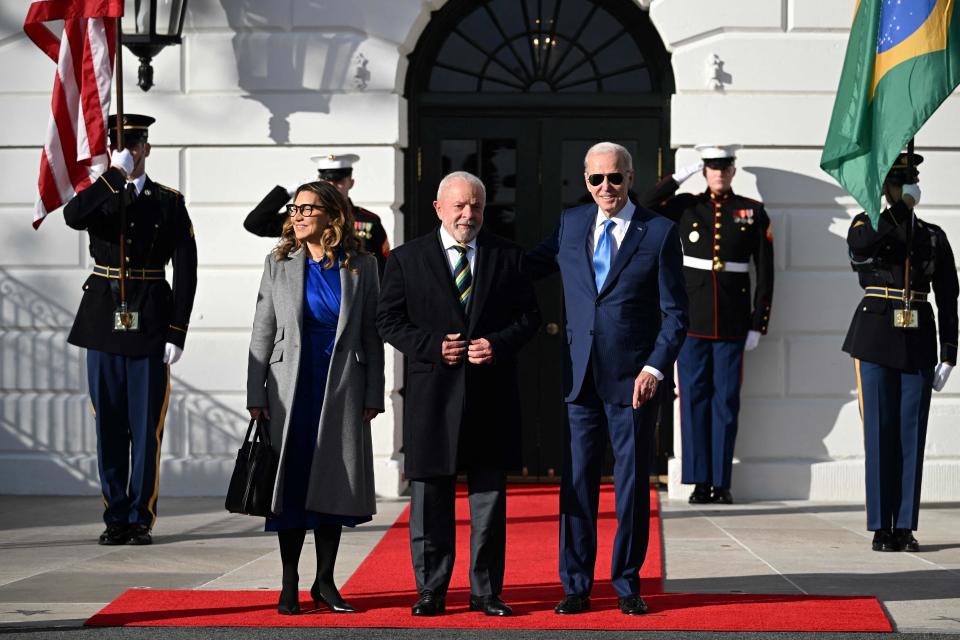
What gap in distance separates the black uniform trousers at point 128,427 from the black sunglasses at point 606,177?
3084 mm

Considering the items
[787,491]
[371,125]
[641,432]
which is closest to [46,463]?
[371,125]

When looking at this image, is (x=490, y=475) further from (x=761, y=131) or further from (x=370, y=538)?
(x=761, y=131)

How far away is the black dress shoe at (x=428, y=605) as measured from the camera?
5.82m

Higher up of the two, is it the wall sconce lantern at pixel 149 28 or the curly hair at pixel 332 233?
the wall sconce lantern at pixel 149 28

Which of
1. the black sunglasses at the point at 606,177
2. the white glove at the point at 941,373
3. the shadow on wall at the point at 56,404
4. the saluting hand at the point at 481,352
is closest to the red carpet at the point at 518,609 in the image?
the saluting hand at the point at 481,352

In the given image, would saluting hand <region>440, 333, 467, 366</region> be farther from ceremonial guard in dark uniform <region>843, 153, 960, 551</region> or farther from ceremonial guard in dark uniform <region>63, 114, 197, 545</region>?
ceremonial guard in dark uniform <region>843, 153, 960, 551</region>

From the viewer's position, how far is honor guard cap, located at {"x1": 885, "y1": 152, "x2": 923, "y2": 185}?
773cm

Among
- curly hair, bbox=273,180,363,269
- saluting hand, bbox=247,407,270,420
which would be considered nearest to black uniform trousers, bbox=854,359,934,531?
curly hair, bbox=273,180,363,269

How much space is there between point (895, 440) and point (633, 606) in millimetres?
2546

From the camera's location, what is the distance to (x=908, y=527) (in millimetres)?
7750

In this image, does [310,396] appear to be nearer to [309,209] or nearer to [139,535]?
[309,209]

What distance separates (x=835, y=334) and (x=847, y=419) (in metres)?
0.56

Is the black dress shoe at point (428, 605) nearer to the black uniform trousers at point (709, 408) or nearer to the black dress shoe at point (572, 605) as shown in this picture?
the black dress shoe at point (572, 605)

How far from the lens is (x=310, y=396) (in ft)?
19.8
